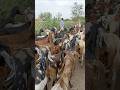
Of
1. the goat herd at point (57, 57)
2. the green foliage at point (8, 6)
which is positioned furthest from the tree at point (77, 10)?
the green foliage at point (8, 6)

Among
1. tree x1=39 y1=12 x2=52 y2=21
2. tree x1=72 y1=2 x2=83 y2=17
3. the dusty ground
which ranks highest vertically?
tree x1=72 y1=2 x2=83 y2=17

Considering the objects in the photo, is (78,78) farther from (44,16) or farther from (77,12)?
(44,16)

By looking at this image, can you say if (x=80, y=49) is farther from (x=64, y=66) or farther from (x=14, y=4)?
(x=14, y=4)

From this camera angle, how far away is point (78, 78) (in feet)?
40.5

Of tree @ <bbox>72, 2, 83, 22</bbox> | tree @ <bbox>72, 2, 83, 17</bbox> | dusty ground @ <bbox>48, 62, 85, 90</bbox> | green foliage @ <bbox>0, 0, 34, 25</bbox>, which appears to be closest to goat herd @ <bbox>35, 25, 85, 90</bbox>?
dusty ground @ <bbox>48, 62, 85, 90</bbox>

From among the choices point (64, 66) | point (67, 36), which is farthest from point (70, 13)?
point (64, 66)

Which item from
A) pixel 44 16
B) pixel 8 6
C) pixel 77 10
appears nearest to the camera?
pixel 8 6

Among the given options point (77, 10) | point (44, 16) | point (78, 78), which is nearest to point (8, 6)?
point (44, 16)

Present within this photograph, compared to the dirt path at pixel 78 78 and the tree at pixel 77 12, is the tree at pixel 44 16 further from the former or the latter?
the dirt path at pixel 78 78

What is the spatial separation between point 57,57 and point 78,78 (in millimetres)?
1064

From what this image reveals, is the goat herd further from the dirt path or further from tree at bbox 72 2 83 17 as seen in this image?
tree at bbox 72 2 83 17

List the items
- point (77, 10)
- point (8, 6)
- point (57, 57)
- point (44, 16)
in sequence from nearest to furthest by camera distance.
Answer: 1. point (8, 6)
2. point (44, 16)
3. point (57, 57)
4. point (77, 10)

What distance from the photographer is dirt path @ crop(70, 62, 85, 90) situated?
12328mm

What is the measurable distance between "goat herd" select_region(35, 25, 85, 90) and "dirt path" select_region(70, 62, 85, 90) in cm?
13
